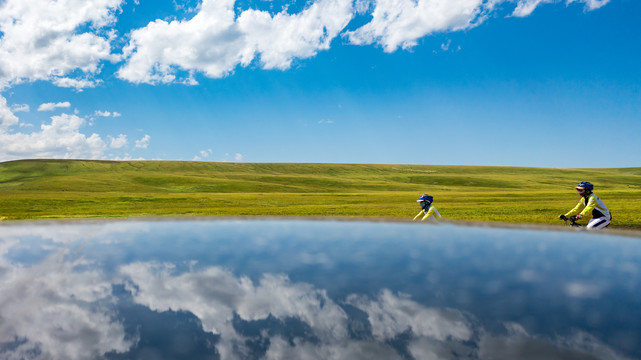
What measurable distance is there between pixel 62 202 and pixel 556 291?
209 ft

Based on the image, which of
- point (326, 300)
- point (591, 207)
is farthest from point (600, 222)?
point (326, 300)

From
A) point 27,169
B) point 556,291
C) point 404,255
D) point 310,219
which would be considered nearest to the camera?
point 556,291

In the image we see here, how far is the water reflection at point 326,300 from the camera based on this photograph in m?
7.04

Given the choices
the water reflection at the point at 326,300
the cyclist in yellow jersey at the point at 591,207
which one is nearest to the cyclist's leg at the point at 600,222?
the cyclist in yellow jersey at the point at 591,207

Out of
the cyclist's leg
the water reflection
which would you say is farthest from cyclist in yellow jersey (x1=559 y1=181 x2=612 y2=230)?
the water reflection

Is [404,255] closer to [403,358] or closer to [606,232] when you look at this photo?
[403,358]

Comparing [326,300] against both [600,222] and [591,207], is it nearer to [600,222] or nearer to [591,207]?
[591,207]

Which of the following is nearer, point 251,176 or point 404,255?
point 404,255

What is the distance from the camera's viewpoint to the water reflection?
704 cm

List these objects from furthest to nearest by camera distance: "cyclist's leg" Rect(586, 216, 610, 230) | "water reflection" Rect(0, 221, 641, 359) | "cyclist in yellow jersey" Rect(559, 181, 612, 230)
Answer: "cyclist's leg" Rect(586, 216, 610, 230)
"cyclist in yellow jersey" Rect(559, 181, 612, 230)
"water reflection" Rect(0, 221, 641, 359)

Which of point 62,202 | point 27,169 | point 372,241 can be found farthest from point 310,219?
point 27,169

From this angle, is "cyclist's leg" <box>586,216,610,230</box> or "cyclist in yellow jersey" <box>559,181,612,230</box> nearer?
"cyclist in yellow jersey" <box>559,181,612,230</box>

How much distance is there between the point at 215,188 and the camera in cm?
11894

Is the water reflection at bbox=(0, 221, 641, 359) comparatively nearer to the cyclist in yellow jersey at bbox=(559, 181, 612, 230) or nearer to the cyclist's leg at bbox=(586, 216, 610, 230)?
the cyclist's leg at bbox=(586, 216, 610, 230)
